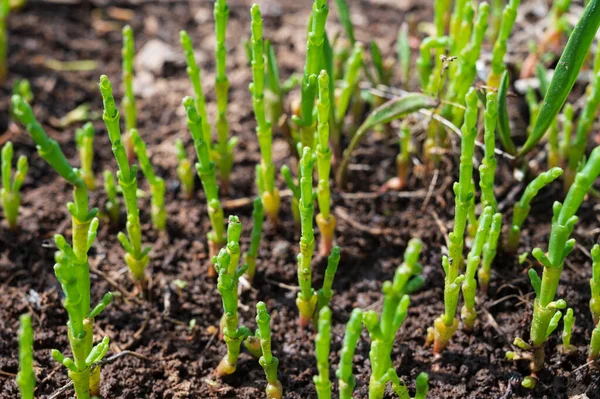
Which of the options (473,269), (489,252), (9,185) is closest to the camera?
(473,269)

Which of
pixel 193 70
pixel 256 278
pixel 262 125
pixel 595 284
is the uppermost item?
pixel 193 70

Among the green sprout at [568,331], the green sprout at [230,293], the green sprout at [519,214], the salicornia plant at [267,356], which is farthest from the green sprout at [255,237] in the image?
the green sprout at [568,331]

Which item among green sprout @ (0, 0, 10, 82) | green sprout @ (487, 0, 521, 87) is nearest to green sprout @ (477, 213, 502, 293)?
green sprout @ (487, 0, 521, 87)

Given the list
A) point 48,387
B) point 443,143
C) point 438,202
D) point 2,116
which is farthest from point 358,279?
point 2,116

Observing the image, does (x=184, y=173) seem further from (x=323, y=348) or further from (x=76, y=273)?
(x=323, y=348)

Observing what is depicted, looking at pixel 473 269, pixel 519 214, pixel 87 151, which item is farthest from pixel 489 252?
pixel 87 151

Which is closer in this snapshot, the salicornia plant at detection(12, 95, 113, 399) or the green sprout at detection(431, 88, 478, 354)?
the salicornia plant at detection(12, 95, 113, 399)

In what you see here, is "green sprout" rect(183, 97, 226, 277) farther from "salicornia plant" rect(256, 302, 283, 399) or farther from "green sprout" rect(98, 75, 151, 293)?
"salicornia plant" rect(256, 302, 283, 399)

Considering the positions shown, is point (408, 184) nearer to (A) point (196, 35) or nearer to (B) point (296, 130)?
(B) point (296, 130)
